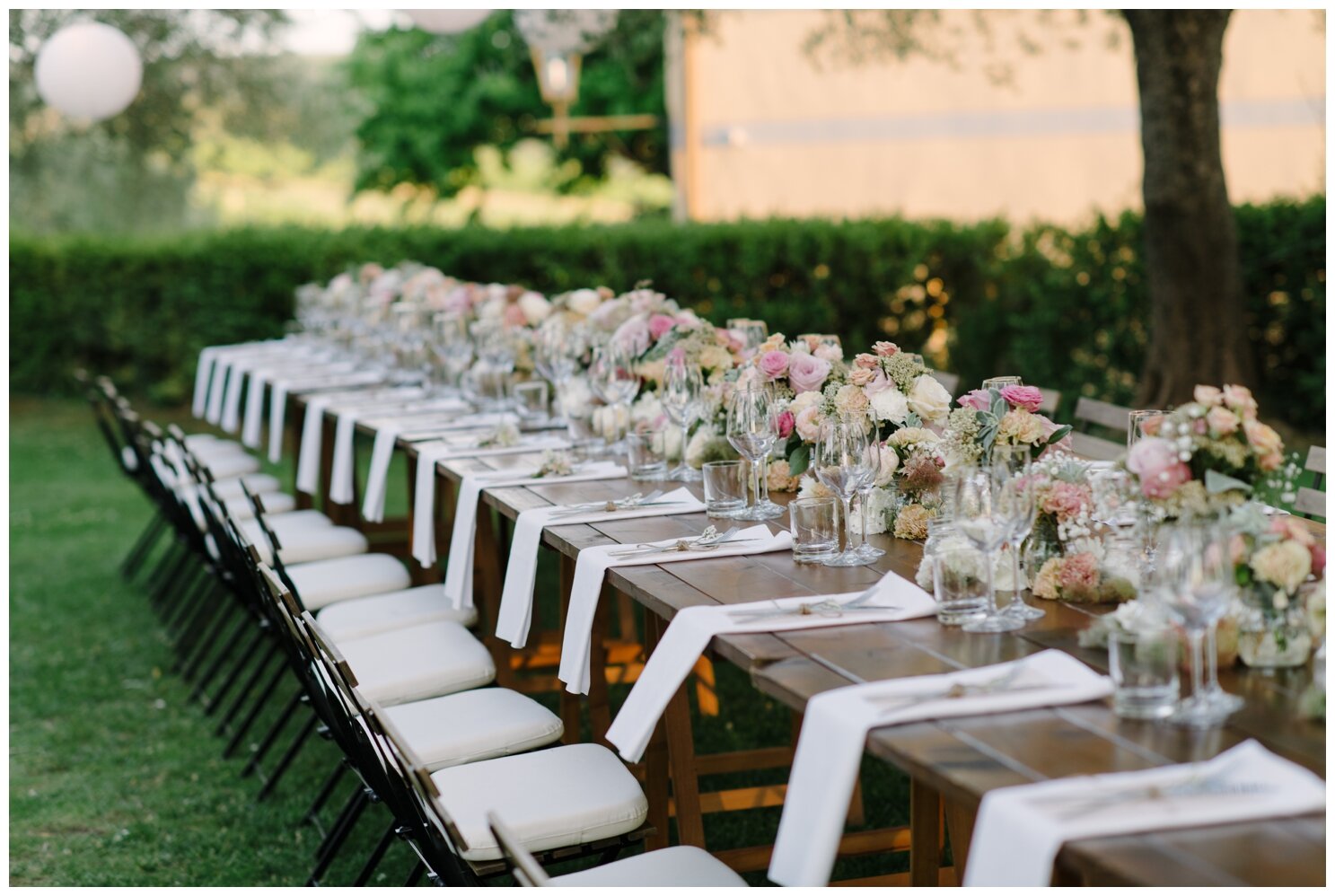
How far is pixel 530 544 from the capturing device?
3605 mm

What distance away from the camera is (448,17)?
24.8ft

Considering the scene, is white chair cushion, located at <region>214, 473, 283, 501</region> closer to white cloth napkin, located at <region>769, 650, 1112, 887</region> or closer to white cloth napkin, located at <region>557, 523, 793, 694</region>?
white cloth napkin, located at <region>557, 523, 793, 694</region>

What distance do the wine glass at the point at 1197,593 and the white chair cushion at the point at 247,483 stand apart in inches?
192

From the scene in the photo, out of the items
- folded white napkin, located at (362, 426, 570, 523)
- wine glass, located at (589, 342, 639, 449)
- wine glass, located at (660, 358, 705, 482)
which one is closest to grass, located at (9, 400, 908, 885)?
folded white napkin, located at (362, 426, 570, 523)

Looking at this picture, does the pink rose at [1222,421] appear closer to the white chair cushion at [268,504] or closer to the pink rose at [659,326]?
the pink rose at [659,326]

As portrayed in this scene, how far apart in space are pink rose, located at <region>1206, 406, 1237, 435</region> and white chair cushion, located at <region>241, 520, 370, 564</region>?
3.68 m

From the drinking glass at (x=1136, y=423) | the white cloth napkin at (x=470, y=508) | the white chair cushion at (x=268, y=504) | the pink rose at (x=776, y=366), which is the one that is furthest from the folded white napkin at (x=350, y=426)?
the drinking glass at (x=1136, y=423)

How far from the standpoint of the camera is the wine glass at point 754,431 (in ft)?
11.4

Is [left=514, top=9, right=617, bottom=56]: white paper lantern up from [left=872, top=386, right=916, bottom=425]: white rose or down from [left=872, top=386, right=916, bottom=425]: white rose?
up

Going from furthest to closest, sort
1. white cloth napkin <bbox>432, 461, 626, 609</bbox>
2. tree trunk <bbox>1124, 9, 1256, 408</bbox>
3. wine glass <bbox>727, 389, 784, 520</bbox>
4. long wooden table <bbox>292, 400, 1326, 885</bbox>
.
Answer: tree trunk <bbox>1124, 9, 1256, 408</bbox>
white cloth napkin <bbox>432, 461, 626, 609</bbox>
wine glass <bbox>727, 389, 784, 520</bbox>
long wooden table <bbox>292, 400, 1326, 885</bbox>

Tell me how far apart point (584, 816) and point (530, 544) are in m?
0.93

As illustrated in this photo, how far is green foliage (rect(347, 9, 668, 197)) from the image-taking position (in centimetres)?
2289

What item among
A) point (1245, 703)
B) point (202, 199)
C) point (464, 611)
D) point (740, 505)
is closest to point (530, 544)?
point (740, 505)

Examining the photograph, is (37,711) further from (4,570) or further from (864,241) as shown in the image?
(864,241)
